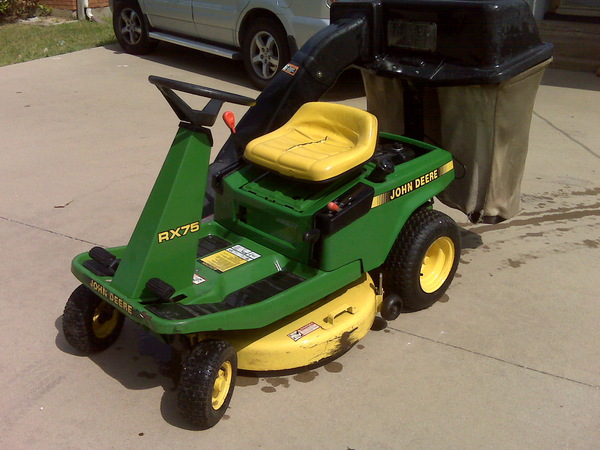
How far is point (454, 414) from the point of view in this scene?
126 inches

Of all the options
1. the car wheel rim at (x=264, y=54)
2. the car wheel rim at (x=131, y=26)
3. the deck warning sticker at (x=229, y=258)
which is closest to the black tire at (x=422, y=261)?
the deck warning sticker at (x=229, y=258)

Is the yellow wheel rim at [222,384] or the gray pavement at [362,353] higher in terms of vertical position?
the yellow wheel rim at [222,384]

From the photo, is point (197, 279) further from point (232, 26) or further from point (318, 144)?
point (232, 26)

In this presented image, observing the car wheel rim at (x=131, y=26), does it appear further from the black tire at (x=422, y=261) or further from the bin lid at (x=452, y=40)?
the black tire at (x=422, y=261)

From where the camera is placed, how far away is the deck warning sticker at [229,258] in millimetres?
3521

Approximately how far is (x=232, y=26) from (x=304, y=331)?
5.45m

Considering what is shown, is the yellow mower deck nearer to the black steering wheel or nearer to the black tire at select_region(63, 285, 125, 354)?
the black tire at select_region(63, 285, 125, 354)

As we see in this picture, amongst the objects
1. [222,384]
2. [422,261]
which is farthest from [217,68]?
[222,384]

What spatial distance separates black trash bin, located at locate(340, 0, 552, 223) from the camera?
3893 mm

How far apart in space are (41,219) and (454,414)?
10.1 ft

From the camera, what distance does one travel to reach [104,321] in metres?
3.54

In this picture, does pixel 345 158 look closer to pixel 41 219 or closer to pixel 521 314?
pixel 521 314

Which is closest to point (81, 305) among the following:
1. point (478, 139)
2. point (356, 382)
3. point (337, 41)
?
point (356, 382)

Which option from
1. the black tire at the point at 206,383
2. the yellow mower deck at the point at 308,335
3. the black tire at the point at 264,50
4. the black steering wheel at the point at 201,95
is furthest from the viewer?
the black tire at the point at 264,50
